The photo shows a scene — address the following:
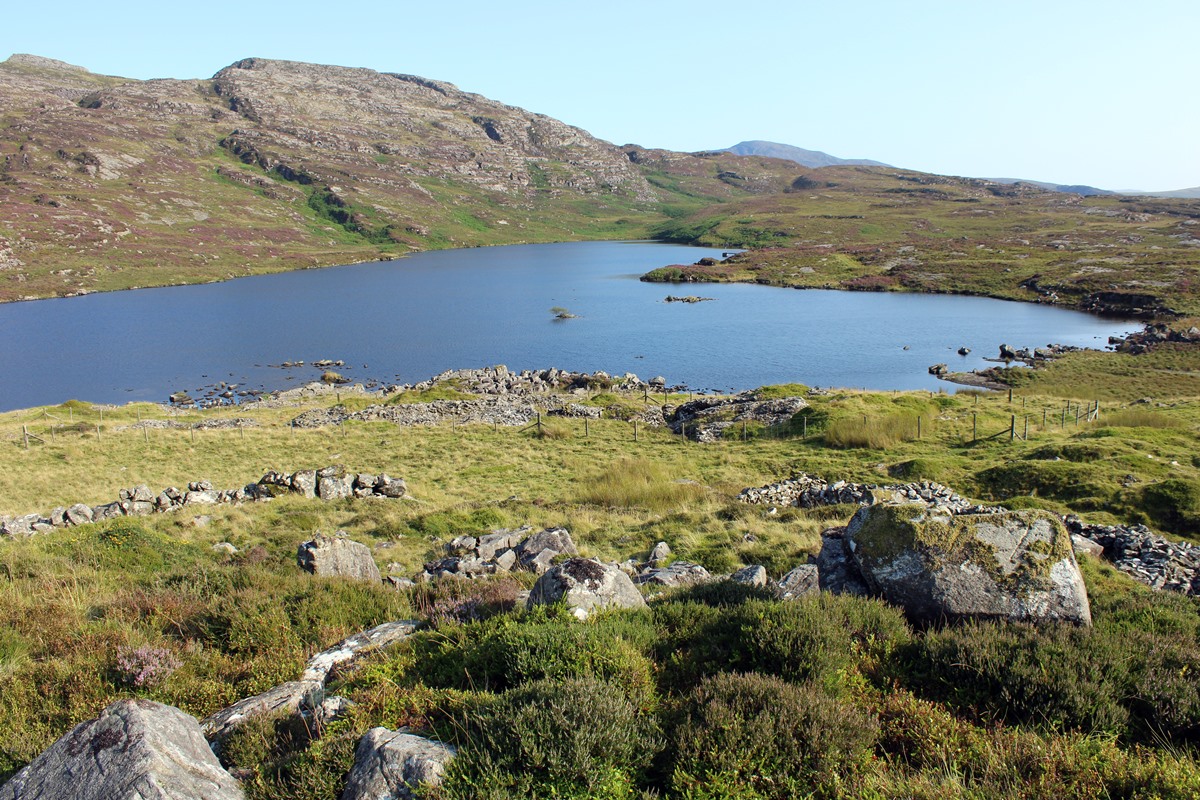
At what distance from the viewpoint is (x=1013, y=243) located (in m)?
162

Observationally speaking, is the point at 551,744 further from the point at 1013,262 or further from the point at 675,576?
the point at 1013,262

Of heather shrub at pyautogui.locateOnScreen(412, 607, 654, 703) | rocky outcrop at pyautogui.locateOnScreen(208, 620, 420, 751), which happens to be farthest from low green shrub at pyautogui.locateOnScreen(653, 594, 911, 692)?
rocky outcrop at pyautogui.locateOnScreen(208, 620, 420, 751)

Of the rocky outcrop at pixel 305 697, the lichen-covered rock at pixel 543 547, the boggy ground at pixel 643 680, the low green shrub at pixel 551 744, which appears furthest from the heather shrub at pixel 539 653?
the lichen-covered rock at pixel 543 547

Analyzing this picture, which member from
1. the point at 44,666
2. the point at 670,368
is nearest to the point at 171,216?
the point at 670,368

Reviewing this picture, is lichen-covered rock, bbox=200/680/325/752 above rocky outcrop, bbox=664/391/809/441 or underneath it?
above

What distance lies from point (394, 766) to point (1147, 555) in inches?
678

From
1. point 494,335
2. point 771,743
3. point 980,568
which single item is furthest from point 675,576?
point 494,335

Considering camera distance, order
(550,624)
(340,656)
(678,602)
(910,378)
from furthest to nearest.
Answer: (910,378) → (678,602) → (340,656) → (550,624)

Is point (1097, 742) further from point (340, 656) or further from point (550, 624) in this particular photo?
point (340, 656)

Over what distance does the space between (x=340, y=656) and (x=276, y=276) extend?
17417 cm

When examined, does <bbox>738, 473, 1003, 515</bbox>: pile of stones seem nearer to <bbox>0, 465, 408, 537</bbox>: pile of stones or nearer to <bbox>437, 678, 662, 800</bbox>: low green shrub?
<bbox>0, 465, 408, 537</bbox>: pile of stones

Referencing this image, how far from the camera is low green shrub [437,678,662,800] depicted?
5352 millimetres

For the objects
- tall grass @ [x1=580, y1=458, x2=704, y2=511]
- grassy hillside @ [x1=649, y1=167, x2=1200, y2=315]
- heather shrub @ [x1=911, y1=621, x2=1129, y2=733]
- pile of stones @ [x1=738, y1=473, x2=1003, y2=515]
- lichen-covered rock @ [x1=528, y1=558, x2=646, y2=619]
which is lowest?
tall grass @ [x1=580, y1=458, x2=704, y2=511]

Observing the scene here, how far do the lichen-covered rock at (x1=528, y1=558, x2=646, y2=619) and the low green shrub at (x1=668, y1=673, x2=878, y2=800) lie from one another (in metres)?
2.93
